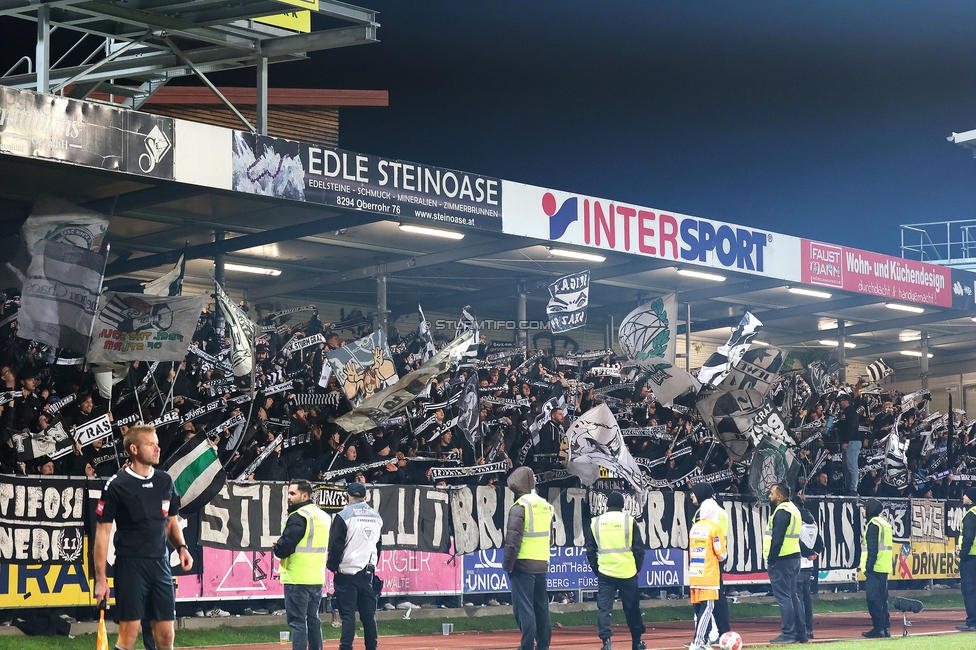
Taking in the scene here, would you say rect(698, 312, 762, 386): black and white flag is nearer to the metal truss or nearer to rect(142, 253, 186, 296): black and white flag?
the metal truss

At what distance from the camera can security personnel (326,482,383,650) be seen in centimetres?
1279

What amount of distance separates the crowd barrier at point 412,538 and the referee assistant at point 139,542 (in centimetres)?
400

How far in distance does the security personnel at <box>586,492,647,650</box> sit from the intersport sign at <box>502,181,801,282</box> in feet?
20.7

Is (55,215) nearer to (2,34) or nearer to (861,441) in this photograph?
(861,441)

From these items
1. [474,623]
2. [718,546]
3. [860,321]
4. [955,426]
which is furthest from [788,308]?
[718,546]

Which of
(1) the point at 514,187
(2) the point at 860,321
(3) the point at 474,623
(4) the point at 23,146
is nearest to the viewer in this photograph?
(4) the point at 23,146

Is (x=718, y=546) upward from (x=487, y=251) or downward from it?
downward

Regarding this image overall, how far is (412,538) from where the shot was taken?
18.2m

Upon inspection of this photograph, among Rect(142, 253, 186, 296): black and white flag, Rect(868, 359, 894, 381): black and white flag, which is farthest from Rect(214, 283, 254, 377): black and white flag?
Rect(868, 359, 894, 381): black and white flag

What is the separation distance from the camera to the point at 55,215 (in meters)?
16.7

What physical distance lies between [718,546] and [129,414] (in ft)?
26.4

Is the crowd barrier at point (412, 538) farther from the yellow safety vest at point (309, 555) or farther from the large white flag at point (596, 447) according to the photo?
the yellow safety vest at point (309, 555)

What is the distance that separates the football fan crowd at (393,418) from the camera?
16406 millimetres

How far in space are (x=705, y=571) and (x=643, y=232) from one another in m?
8.58
